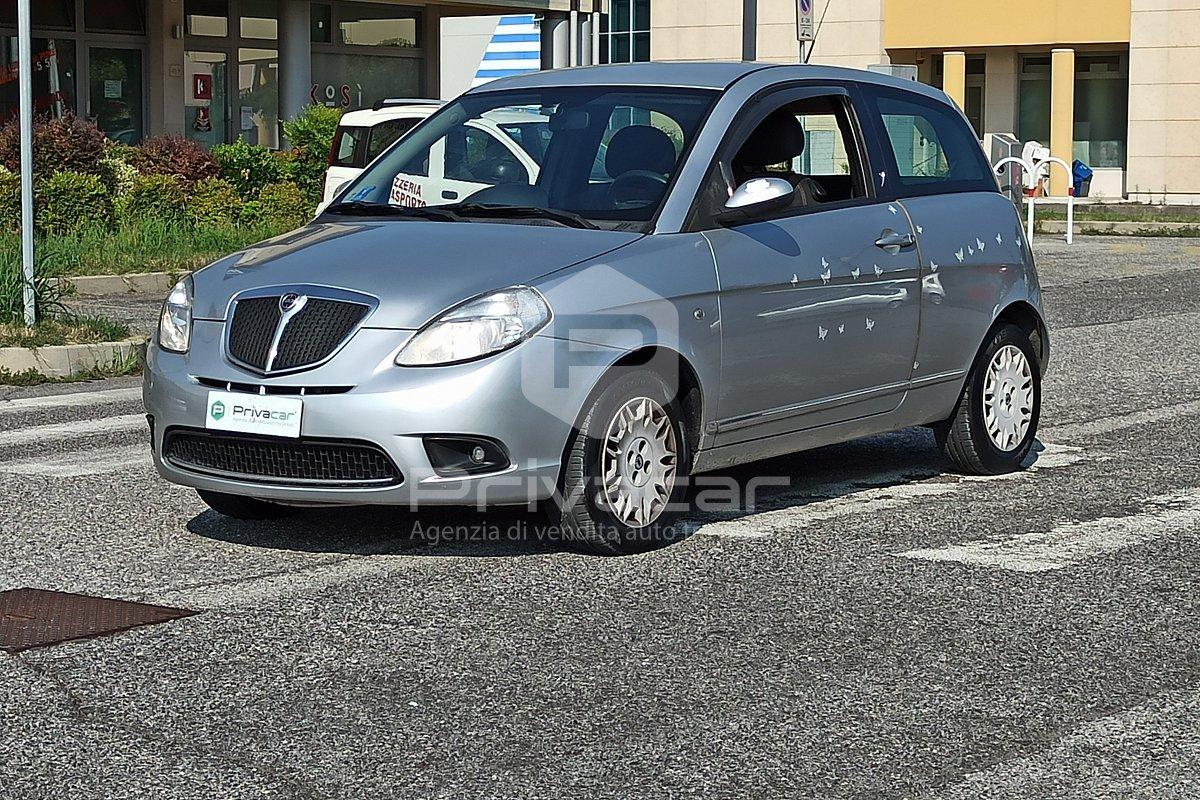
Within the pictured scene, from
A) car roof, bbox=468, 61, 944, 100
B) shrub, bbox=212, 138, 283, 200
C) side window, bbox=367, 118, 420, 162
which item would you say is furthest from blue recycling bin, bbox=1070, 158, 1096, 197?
car roof, bbox=468, 61, 944, 100

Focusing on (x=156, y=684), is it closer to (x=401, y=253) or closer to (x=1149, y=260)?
(x=401, y=253)

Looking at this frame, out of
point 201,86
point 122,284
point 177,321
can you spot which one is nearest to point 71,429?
point 177,321

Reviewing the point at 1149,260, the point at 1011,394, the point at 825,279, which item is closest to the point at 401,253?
the point at 825,279

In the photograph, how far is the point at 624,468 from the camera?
21.7ft

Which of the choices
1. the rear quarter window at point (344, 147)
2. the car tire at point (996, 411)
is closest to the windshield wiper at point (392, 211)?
the car tire at point (996, 411)

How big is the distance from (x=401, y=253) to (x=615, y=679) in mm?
2035

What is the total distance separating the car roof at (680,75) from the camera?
7.56 metres

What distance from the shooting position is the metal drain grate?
5603 mm

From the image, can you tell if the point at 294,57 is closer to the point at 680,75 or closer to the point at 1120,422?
the point at 1120,422

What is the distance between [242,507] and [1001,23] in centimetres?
4294

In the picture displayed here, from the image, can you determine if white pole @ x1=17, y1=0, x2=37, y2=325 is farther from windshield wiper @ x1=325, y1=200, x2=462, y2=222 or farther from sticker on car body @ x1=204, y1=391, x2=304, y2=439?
sticker on car body @ x1=204, y1=391, x2=304, y2=439

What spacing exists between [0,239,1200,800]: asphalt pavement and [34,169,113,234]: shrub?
11300 mm

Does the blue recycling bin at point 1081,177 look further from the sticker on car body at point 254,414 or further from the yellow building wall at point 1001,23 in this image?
the sticker on car body at point 254,414

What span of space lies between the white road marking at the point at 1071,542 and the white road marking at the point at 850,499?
0.67 meters
